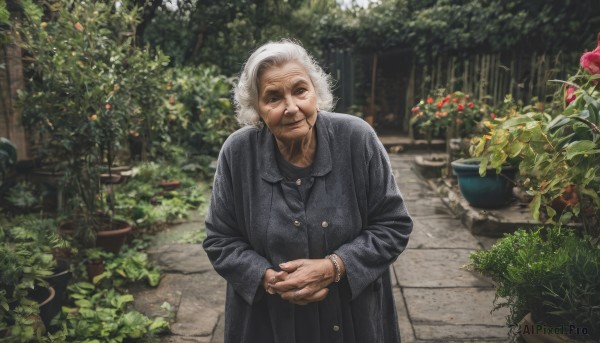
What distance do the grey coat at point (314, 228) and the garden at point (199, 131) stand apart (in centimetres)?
79

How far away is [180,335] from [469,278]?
224 centimetres

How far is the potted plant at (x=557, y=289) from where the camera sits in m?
2.09

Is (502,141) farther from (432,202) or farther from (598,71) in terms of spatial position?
(432,202)

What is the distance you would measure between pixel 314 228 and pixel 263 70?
0.59 meters

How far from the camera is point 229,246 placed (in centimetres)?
182

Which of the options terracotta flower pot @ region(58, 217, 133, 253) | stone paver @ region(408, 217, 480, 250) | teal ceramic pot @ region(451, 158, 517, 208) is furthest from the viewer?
teal ceramic pot @ region(451, 158, 517, 208)

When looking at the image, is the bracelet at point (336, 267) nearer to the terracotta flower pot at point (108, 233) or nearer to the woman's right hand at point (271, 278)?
the woman's right hand at point (271, 278)

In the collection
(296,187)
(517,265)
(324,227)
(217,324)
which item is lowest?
(217,324)

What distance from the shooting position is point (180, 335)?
3250mm

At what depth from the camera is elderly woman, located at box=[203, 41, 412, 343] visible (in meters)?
1.74

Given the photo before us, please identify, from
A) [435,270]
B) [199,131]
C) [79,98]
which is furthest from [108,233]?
[199,131]

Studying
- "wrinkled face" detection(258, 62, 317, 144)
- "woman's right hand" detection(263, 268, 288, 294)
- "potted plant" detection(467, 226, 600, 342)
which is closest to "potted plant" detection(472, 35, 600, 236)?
"potted plant" detection(467, 226, 600, 342)

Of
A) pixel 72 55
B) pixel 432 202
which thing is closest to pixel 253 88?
pixel 72 55

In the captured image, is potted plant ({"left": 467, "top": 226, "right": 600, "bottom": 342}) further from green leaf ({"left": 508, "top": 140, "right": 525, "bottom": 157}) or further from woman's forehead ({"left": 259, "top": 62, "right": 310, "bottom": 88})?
woman's forehead ({"left": 259, "top": 62, "right": 310, "bottom": 88})
